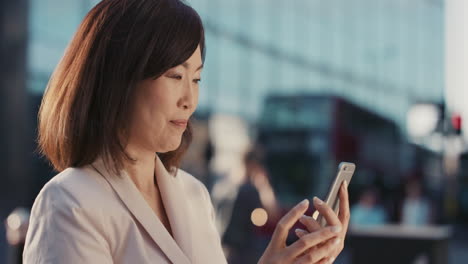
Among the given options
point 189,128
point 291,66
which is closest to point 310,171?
point 291,66

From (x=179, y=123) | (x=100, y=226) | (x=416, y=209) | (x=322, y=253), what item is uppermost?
(x=179, y=123)

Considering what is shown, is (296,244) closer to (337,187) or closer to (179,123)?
(337,187)

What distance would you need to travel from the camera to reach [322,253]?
1615 millimetres

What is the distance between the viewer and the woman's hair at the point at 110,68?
1.59m

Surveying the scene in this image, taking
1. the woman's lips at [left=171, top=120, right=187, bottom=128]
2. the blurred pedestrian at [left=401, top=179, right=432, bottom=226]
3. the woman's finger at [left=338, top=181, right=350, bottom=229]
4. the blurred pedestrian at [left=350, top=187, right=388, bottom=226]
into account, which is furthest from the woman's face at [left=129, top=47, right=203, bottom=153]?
the blurred pedestrian at [left=350, top=187, right=388, bottom=226]

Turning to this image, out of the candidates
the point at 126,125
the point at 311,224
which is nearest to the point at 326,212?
the point at 311,224

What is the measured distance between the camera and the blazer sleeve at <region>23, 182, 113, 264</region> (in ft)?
4.82

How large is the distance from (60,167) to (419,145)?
68.3 feet

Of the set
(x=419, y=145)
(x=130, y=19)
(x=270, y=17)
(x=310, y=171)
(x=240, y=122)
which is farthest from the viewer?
(x=419, y=145)

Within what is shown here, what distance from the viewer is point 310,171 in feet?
54.5

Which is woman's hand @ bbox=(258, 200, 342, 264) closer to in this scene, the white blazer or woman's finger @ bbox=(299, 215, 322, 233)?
woman's finger @ bbox=(299, 215, 322, 233)

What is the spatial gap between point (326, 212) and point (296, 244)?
0.11 meters

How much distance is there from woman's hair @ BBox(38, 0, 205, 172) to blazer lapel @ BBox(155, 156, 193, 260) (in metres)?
0.15

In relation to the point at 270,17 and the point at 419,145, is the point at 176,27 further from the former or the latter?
the point at 419,145
